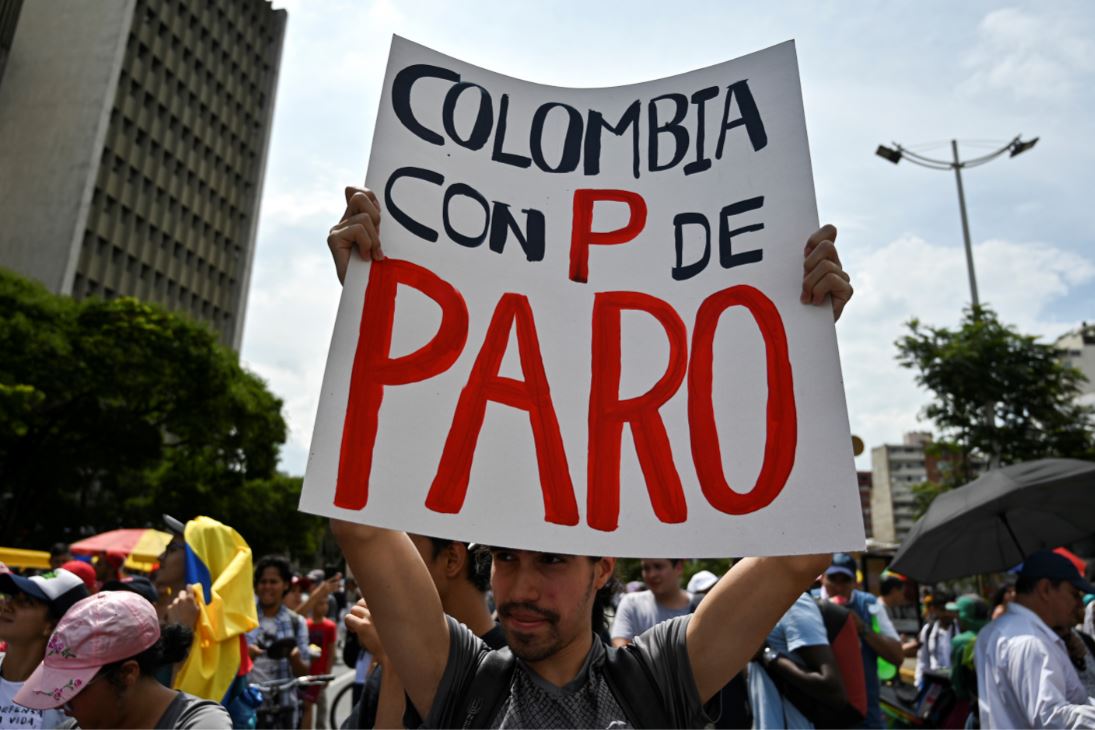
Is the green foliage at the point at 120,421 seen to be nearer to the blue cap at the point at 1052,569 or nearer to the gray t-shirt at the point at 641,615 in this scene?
the gray t-shirt at the point at 641,615

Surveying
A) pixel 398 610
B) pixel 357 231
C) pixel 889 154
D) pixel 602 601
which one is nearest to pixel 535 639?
pixel 398 610

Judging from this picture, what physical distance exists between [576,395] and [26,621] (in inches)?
109

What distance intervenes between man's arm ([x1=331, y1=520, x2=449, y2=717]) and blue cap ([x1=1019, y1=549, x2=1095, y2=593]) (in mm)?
3065

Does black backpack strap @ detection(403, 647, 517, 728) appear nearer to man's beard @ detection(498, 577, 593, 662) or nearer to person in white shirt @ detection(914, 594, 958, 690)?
man's beard @ detection(498, 577, 593, 662)

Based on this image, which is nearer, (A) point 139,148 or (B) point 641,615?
(B) point 641,615

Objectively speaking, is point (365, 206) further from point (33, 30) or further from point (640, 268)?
point (33, 30)

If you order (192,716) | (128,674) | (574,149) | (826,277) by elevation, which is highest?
(574,149)

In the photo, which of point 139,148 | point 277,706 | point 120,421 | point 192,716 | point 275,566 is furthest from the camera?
point 139,148

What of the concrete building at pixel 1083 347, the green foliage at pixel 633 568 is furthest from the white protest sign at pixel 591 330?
the concrete building at pixel 1083 347

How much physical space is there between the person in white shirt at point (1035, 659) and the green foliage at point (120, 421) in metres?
22.2

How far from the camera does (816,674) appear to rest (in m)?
3.66

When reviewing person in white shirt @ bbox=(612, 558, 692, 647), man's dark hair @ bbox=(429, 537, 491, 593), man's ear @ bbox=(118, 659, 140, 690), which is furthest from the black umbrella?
man's ear @ bbox=(118, 659, 140, 690)

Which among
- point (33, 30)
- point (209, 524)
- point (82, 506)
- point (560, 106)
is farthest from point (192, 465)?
point (560, 106)

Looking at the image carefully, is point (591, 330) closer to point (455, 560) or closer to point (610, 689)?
point (610, 689)
